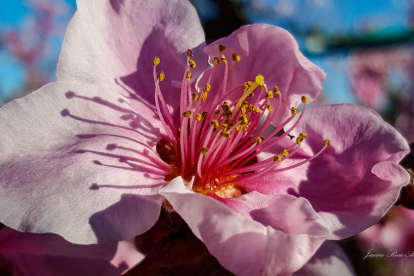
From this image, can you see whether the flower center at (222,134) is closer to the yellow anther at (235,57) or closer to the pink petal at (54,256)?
the yellow anther at (235,57)

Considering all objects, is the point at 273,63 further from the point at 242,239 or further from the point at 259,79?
the point at 242,239

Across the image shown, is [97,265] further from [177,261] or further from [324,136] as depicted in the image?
[324,136]

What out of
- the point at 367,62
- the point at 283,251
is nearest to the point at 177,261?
the point at 283,251

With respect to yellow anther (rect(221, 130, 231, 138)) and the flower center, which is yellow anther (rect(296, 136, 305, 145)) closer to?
the flower center

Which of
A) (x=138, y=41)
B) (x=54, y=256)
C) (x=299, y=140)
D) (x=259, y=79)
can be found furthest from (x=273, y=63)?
(x=54, y=256)

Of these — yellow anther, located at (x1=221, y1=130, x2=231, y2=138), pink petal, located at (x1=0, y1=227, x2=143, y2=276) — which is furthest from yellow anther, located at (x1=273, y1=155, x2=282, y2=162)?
pink petal, located at (x1=0, y1=227, x2=143, y2=276)

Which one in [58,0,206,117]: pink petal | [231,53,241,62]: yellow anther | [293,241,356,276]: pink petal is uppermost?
[58,0,206,117]: pink petal

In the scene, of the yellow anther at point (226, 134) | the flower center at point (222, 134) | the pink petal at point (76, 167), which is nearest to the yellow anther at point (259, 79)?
the flower center at point (222, 134)
